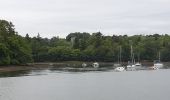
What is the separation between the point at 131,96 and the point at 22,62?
304 feet

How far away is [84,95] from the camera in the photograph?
63562 mm

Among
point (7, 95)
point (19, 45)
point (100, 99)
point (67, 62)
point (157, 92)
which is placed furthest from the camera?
point (67, 62)

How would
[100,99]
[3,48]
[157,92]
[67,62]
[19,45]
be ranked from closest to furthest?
[100,99] → [157,92] → [3,48] → [19,45] → [67,62]

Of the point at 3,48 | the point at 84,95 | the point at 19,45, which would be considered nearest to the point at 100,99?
the point at 84,95

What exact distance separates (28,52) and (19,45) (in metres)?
5.47

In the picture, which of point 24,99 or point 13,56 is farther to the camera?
point 13,56

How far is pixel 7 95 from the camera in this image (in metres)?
63.5

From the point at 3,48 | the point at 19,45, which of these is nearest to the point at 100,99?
the point at 3,48

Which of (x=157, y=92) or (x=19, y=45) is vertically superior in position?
(x=19, y=45)

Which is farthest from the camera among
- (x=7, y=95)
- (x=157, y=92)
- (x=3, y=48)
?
(x=3, y=48)

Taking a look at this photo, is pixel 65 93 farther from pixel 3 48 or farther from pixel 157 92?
pixel 3 48

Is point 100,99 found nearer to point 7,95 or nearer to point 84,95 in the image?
point 84,95

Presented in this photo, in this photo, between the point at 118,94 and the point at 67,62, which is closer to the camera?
the point at 118,94

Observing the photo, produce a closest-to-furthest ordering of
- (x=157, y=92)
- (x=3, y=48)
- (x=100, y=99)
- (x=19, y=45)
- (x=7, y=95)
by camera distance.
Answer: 1. (x=100, y=99)
2. (x=7, y=95)
3. (x=157, y=92)
4. (x=3, y=48)
5. (x=19, y=45)
